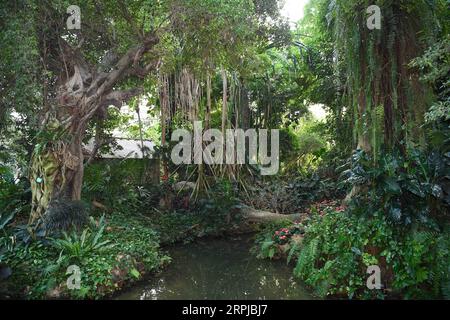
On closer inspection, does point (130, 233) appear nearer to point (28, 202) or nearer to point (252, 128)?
point (28, 202)

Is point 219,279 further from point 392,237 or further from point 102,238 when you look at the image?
point 392,237

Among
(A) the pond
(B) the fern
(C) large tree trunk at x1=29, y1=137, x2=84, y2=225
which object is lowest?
(A) the pond

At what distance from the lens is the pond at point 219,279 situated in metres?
4.32

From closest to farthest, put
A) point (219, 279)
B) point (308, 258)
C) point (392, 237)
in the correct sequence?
1. point (392, 237)
2. point (308, 258)
3. point (219, 279)

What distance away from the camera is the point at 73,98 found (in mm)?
5492

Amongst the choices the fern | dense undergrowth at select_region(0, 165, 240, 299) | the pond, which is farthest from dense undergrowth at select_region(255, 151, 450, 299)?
dense undergrowth at select_region(0, 165, 240, 299)

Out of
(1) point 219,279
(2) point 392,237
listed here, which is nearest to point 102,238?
(1) point 219,279

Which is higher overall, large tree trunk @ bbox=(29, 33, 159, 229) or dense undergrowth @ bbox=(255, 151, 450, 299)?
large tree trunk @ bbox=(29, 33, 159, 229)

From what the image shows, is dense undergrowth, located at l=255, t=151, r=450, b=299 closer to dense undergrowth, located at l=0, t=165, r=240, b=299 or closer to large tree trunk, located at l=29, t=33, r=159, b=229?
dense undergrowth, located at l=0, t=165, r=240, b=299

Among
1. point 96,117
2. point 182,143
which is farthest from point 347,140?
point 96,117

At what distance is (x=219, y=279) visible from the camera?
493 centimetres

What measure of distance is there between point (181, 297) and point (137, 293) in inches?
23.3

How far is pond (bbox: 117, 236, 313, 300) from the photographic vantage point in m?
4.32

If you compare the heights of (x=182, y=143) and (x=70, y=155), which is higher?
(x=182, y=143)
